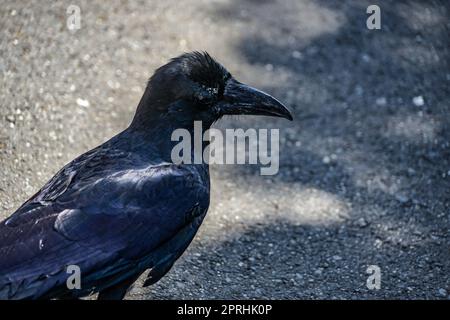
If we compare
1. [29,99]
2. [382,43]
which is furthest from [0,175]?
[382,43]

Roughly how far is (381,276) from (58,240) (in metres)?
2.43

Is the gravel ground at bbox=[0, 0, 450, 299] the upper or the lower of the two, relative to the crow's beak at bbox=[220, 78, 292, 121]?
lower

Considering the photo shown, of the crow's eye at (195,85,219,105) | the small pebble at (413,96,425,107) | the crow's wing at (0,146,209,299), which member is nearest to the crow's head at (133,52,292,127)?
the crow's eye at (195,85,219,105)

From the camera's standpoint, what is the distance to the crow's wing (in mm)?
3959

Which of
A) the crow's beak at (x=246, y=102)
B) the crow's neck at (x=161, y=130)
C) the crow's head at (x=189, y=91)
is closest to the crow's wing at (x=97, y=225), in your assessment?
the crow's neck at (x=161, y=130)

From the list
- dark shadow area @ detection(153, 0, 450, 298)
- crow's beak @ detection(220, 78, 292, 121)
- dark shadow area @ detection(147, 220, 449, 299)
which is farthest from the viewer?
dark shadow area @ detection(153, 0, 450, 298)

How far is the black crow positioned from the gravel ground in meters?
0.82

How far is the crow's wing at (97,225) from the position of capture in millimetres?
3959

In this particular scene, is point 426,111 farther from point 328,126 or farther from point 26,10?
point 26,10

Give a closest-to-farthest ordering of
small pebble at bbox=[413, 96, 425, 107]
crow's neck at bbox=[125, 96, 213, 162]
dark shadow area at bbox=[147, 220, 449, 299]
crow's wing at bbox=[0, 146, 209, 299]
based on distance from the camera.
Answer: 1. crow's wing at bbox=[0, 146, 209, 299]
2. crow's neck at bbox=[125, 96, 213, 162]
3. dark shadow area at bbox=[147, 220, 449, 299]
4. small pebble at bbox=[413, 96, 425, 107]

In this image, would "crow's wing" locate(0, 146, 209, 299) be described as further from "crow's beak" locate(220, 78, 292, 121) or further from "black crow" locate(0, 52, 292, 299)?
"crow's beak" locate(220, 78, 292, 121)

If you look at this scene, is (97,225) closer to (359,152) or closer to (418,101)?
(359,152)

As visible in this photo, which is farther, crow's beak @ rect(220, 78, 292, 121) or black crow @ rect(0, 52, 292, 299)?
crow's beak @ rect(220, 78, 292, 121)

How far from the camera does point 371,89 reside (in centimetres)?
716
